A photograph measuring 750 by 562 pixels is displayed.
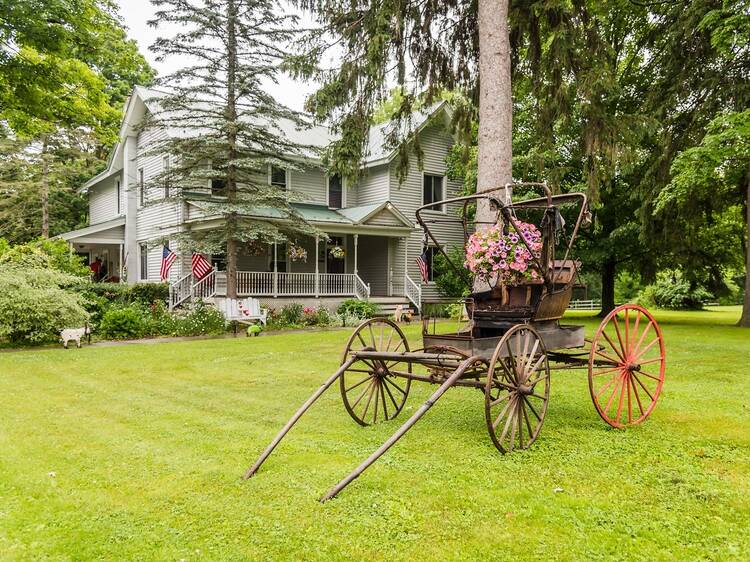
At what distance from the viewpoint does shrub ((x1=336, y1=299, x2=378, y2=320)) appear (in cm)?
2020

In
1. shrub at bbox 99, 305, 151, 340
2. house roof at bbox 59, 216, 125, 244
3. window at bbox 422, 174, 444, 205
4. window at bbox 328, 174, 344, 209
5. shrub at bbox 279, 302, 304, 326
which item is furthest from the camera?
window at bbox 422, 174, 444, 205

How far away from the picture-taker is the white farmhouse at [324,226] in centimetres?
2139

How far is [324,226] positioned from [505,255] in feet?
51.2

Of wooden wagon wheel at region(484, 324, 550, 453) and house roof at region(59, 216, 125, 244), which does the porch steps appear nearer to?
house roof at region(59, 216, 125, 244)

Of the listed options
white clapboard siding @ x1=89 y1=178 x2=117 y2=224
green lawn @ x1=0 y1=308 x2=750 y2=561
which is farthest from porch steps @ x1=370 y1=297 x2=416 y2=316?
white clapboard siding @ x1=89 y1=178 x2=117 y2=224

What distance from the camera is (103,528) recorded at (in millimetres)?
3662

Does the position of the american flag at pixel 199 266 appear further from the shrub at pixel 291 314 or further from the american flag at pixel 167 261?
the shrub at pixel 291 314

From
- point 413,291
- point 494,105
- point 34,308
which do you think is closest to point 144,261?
point 413,291

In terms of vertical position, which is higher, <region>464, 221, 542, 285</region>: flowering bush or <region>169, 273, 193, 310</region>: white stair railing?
<region>464, 221, 542, 285</region>: flowering bush

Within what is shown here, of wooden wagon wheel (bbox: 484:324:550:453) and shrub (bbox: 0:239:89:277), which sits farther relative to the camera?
shrub (bbox: 0:239:89:277)

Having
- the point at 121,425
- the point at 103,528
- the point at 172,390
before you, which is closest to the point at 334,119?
the point at 172,390

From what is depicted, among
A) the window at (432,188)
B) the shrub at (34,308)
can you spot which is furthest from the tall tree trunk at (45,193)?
the window at (432,188)

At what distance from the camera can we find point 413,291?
2394 centimetres

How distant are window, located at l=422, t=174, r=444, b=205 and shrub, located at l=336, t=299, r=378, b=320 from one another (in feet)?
22.8
